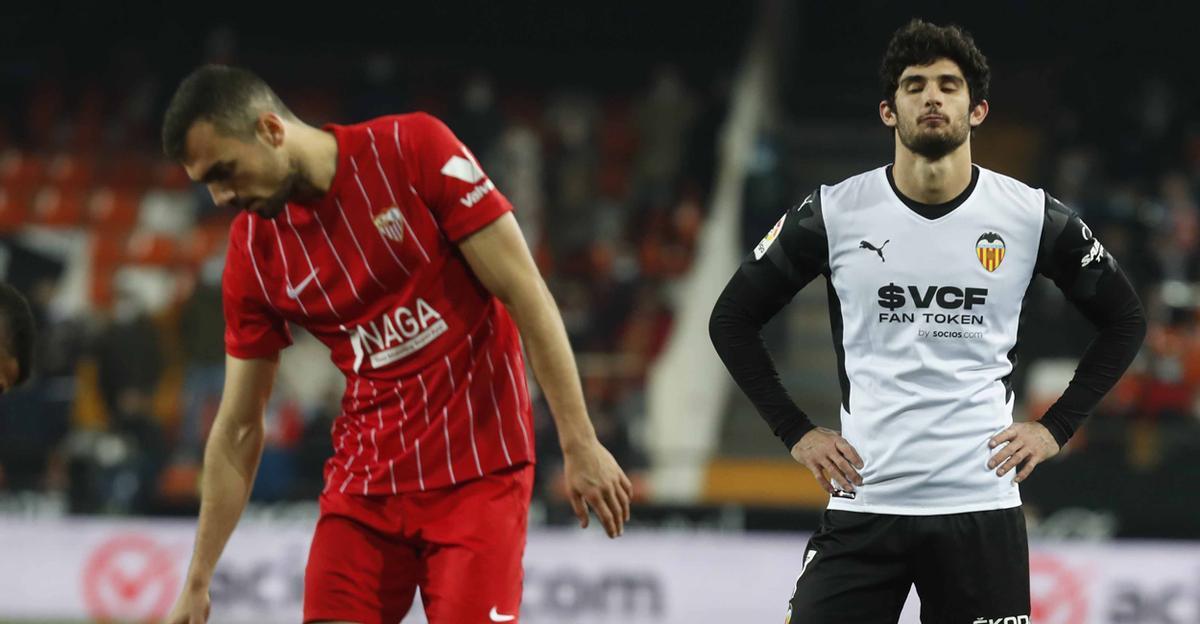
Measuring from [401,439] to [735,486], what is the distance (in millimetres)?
8846

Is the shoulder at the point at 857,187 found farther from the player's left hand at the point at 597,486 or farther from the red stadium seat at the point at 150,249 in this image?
the red stadium seat at the point at 150,249

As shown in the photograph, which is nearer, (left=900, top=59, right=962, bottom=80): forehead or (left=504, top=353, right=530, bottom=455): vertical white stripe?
(left=504, top=353, right=530, bottom=455): vertical white stripe

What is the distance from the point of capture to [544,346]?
12.1ft

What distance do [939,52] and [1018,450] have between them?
106 cm

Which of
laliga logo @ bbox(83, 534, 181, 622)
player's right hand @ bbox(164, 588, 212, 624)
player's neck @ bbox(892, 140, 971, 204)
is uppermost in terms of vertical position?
player's neck @ bbox(892, 140, 971, 204)

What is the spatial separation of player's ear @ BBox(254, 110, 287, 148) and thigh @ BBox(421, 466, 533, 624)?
96cm

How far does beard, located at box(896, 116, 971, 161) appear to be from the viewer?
4.08m

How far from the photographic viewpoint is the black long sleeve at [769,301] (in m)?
4.29

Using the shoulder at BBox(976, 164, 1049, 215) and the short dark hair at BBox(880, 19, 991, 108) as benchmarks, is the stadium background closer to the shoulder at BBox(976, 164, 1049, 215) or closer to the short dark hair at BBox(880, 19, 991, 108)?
the shoulder at BBox(976, 164, 1049, 215)

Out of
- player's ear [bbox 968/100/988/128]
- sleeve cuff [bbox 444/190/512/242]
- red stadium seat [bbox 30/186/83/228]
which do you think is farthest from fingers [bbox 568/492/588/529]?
red stadium seat [bbox 30/186/83/228]

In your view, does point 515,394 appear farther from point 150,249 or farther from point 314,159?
point 150,249

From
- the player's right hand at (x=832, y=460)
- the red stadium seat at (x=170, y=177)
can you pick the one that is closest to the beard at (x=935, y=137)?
the player's right hand at (x=832, y=460)

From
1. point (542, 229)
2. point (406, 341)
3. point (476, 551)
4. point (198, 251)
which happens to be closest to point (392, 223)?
point (406, 341)

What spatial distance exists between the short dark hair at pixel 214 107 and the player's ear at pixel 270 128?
0.01 metres
